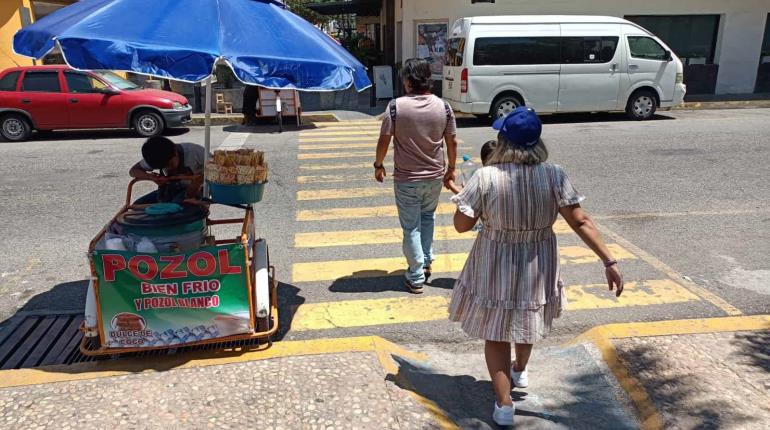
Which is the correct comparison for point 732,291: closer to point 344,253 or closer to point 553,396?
point 553,396

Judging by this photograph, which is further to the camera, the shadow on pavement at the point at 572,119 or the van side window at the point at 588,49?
the shadow on pavement at the point at 572,119

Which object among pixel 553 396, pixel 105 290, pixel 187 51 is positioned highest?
pixel 187 51

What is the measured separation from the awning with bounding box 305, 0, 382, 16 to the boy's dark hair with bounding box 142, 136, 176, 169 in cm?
2069

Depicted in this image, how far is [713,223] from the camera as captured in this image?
6.64 metres

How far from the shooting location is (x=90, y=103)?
1284 centimetres

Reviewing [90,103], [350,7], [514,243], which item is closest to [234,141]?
[90,103]

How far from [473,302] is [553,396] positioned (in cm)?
90

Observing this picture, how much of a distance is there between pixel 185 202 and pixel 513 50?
11.1 m

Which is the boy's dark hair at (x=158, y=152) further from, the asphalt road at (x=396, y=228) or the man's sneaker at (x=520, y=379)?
the man's sneaker at (x=520, y=379)

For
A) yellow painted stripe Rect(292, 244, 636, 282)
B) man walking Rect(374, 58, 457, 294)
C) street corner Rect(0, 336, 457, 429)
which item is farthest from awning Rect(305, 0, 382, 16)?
street corner Rect(0, 336, 457, 429)

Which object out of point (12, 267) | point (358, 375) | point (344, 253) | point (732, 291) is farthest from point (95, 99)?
point (732, 291)

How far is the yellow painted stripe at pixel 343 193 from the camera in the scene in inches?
309

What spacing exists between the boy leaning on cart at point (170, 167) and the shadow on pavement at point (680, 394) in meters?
3.16

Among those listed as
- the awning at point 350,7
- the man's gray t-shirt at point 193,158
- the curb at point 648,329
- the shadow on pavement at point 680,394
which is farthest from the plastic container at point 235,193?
the awning at point 350,7
